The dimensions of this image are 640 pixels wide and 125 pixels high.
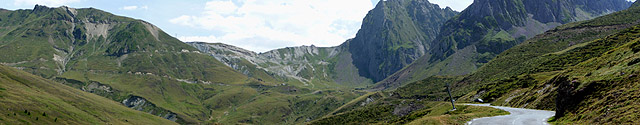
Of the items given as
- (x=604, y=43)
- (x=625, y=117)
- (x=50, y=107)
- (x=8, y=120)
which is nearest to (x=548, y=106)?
(x=625, y=117)

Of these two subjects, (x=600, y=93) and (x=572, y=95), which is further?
(x=572, y=95)

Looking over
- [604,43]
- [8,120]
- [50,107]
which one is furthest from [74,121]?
[604,43]

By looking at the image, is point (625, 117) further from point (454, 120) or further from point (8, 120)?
point (8, 120)

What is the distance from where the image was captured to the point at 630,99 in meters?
28.9


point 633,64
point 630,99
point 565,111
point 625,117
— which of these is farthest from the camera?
point 633,64

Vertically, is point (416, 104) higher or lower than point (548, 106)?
lower

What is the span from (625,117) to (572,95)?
1187cm

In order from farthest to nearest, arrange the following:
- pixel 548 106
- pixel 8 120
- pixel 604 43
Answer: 1. pixel 604 43
2. pixel 8 120
3. pixel 548 106

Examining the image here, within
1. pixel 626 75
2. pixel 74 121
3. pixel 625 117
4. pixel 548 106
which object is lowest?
pixel 74 121

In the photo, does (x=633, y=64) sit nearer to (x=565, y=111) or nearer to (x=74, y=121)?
(x=565, y=111)

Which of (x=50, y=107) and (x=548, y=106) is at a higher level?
(x=548, y=106)

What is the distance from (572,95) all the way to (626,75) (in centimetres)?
494

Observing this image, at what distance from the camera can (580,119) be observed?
31.1m

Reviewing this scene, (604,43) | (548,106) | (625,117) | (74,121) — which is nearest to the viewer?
(625,117)
